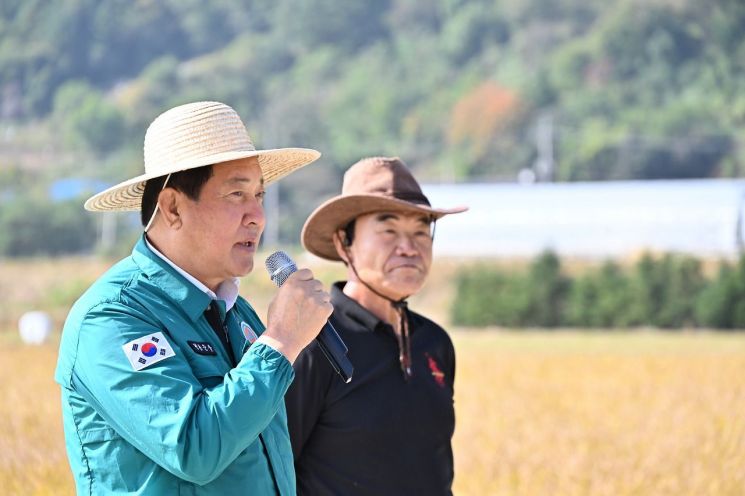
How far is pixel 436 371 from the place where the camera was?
4699 millimetres

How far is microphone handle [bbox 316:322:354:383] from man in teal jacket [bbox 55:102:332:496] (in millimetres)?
163

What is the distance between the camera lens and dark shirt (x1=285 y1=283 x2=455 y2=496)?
4371mm

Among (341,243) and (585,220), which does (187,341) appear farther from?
(585,220)

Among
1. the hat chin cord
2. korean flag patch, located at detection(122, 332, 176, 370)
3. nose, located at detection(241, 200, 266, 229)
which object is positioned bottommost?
the hat chin cord

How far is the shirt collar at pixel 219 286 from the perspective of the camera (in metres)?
3.27

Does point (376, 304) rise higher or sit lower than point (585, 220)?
higher

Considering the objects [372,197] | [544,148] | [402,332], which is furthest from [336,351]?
[544,148]

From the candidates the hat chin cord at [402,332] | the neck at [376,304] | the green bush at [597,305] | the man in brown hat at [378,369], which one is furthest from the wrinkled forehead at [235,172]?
the green bush at [597,305]

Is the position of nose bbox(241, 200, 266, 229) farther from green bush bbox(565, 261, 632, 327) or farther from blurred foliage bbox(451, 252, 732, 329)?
green bush bbox(565, 261, 632, 327)

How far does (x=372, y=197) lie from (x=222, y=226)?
157 centimetres

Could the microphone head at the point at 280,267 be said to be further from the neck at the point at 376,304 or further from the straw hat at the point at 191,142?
the neck at the point at 376,304

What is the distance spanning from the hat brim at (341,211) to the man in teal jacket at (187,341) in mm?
1313

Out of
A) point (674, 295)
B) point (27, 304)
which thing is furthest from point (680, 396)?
point (27, 304)

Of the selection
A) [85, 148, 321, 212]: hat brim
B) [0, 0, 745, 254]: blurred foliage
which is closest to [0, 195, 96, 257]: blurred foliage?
[0, 0, 745, 254]: blurred foliage
